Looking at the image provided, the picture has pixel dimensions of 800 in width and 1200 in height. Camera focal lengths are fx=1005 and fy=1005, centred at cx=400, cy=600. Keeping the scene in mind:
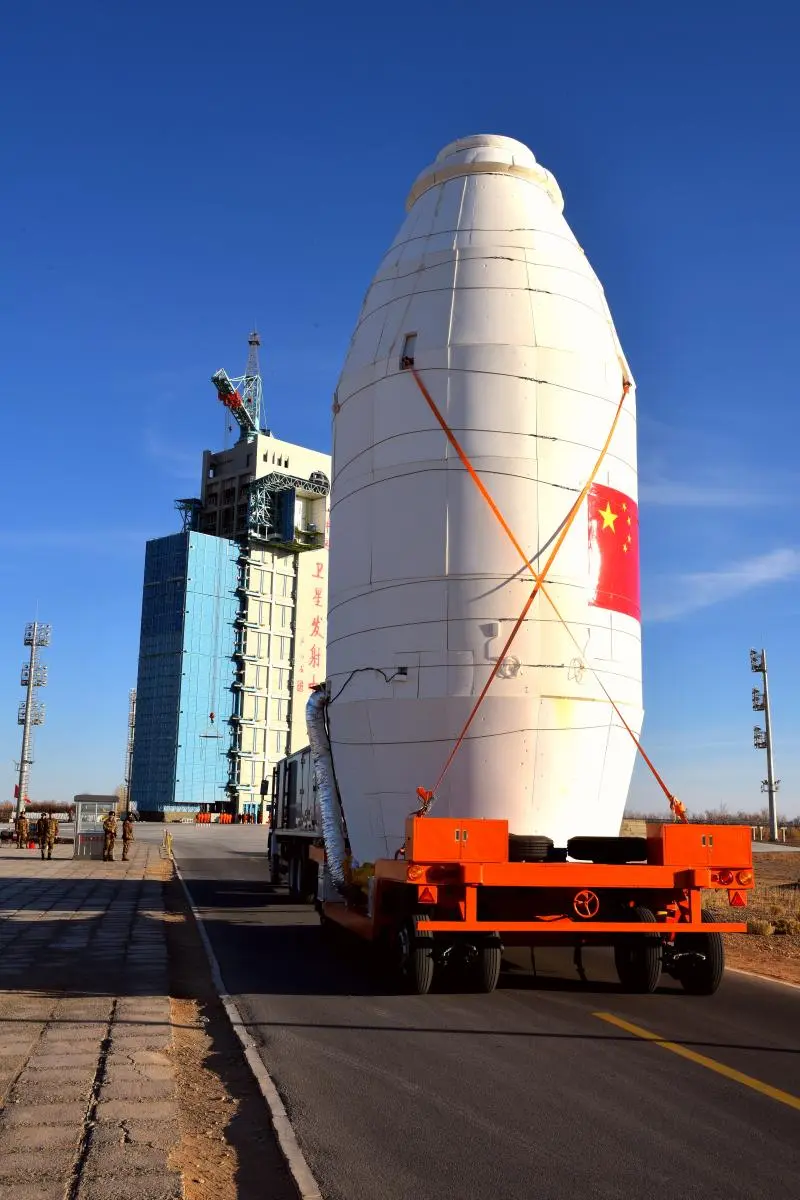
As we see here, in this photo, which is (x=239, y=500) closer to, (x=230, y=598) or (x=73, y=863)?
(x=230, y=598)

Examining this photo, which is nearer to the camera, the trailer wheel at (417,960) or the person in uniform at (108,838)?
the trailer wheel at (417,960)

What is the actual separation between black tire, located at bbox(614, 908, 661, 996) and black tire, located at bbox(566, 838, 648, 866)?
0.64 metres

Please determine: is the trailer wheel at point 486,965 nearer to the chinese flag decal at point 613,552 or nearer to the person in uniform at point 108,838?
the chinese flag decal at point 613,552

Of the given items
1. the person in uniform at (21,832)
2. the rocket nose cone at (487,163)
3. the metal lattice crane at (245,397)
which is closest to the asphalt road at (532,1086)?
the rocket nose cone at (487,163)

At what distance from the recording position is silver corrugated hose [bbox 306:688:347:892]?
38.5 ft

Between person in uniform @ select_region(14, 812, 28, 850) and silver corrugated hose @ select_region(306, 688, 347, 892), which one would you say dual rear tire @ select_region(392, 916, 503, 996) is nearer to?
silver corrugated hose @ select_region(306, 688, 347, 892)

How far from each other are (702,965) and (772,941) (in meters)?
6.04

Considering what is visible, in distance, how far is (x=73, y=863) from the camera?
29609 mm

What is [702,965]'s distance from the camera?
31.5 ft

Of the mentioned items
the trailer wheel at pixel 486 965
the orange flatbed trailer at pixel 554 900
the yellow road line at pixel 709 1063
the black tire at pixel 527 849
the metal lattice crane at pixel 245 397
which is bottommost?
the yellow road line at pixel 709 1063

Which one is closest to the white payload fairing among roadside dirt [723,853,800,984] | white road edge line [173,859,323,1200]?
white road edge line [173,859,323,1200]

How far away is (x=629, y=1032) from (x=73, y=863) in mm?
24910

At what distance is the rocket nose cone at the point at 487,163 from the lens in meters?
12.5

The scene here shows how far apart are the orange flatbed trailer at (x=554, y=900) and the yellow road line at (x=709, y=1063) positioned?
0.88 metres
